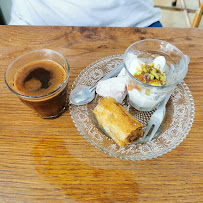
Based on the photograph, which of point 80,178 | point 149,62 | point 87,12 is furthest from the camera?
point 87,12

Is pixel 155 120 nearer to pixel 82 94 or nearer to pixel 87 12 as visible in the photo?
pixel 82 94

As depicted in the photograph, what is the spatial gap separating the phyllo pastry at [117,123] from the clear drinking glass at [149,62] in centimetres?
10

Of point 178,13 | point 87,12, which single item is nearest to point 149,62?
point 87,12

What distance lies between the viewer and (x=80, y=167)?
69 centimetres

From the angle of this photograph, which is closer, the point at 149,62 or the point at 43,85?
the point at 43,85

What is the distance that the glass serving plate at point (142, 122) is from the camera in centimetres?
68

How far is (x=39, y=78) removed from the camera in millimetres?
752

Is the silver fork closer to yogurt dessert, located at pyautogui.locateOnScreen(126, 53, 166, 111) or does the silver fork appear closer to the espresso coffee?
yogurt dessert, located at pyautogui.locateOnScreen(126, 53, 166, 111)

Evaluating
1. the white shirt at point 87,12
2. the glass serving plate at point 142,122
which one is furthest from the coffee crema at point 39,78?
the white shirt at point 87,12

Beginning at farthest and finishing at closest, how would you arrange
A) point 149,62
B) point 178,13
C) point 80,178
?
point 178,13
point 149,62
point 80,178

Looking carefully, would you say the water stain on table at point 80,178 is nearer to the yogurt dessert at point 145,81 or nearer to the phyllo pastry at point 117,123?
the phyllo pastry at point 117,123

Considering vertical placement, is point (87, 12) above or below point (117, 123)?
above

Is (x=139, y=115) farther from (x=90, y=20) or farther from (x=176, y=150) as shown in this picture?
(x=90, y=20)

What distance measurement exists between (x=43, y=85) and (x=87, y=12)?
72 centimetres
